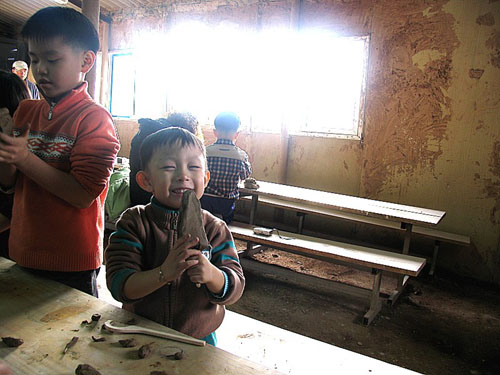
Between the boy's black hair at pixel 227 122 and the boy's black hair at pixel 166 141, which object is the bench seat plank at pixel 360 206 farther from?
the boy's black hair at pixel 166 141

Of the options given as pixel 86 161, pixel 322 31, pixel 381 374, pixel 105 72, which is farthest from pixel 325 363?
pixel 105 72

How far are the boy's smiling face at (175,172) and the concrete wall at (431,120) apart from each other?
496cm

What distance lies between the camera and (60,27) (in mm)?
1223

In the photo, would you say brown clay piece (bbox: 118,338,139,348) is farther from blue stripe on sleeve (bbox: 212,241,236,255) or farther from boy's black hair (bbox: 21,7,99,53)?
boy's black hair (bbox: 21,7,99,53)

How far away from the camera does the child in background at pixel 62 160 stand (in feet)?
4.00

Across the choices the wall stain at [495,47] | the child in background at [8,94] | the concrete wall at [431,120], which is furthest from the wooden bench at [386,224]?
the child in background at [8,94]

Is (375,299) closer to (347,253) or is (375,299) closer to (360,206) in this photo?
(347,253)

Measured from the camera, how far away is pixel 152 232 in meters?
1.12

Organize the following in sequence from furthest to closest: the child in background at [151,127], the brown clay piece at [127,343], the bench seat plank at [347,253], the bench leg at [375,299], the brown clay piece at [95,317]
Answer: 1. the bench leg at [375,299]
2. the bench seat plank at [347,253]
3. the child in background at [151,127]
4. the brown clay piece at [95,317]
5. the brown clay piece at [127,343]

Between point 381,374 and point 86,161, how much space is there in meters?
1.19

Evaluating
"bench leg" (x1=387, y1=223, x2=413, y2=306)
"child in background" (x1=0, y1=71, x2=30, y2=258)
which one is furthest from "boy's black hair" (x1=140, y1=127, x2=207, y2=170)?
"bench leg" (x1=387, y1=223, x2=413, y2=306)

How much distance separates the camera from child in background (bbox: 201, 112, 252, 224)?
13.7 feet

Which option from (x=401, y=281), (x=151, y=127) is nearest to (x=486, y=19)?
(x=401, y=281)

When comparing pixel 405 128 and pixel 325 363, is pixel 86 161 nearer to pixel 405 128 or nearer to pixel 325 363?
pixel 325 363
